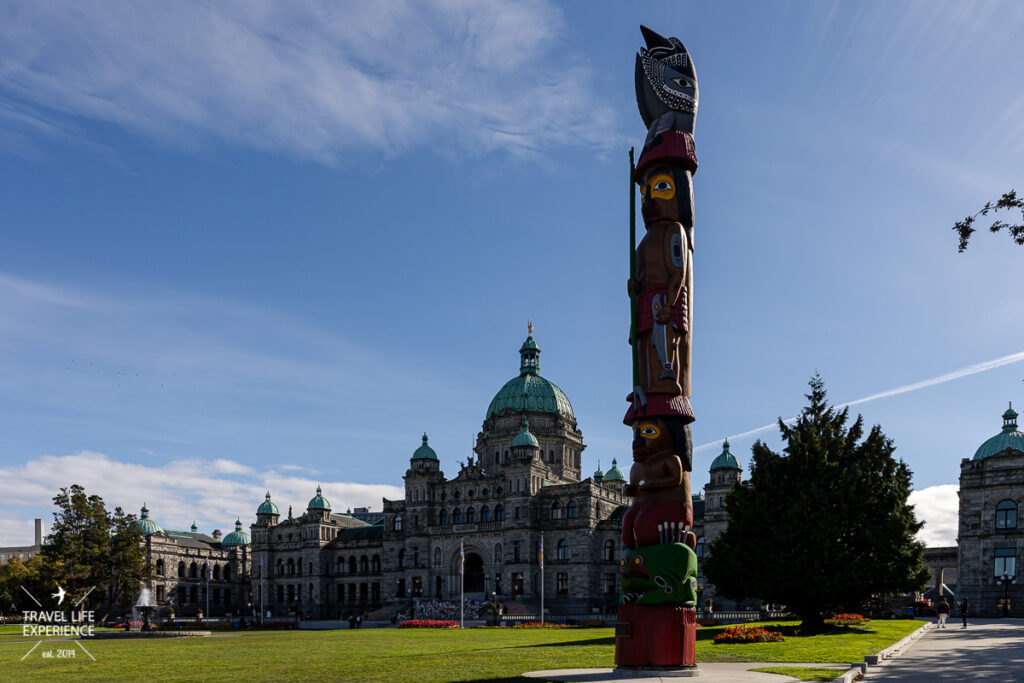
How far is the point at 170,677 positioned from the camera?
26.4 metres

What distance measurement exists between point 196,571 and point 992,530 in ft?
323

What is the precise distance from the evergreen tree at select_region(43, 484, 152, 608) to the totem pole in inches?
2558

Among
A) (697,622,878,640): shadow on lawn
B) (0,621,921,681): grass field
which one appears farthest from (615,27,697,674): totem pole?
(697,622,878,640): shadow on lawn

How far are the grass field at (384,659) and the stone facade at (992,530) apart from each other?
35629 millimetres

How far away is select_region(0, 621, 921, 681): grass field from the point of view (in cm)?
2658

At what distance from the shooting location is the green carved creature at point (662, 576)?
22.9 meters

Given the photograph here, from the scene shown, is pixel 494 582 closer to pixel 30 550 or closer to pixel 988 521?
pixel 988 521

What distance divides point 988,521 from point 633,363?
62863 mm

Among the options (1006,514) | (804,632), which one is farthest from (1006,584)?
(804,632)

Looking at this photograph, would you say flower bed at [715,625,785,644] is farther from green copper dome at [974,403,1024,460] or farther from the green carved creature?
green copper dome at [974,403,1024,460]

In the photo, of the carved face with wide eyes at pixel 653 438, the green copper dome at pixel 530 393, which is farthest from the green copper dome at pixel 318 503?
the carved face with wide eyes at pixel 653 438

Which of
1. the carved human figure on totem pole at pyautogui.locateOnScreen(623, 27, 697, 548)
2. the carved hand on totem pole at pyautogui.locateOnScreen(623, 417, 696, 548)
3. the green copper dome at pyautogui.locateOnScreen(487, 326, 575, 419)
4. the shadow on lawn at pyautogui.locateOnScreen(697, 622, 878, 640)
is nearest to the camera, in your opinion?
the carved hand on totem pole at pyautogui.locateOnScreen(623, 417, 696, 548)

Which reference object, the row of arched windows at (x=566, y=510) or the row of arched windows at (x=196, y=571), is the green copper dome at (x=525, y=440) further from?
the row of arched windows at (x=196, y=571)

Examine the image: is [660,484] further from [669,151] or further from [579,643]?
[579,643]
